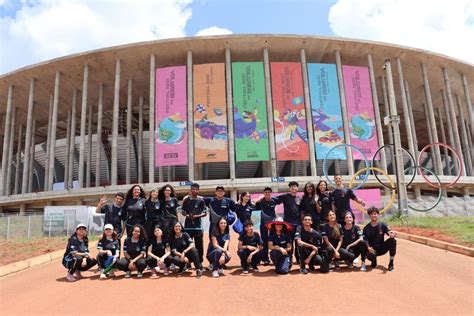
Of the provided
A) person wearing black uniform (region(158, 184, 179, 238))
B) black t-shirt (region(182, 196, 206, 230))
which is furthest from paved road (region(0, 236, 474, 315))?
person wearing black uniform (region(158, 184, 179, 238))

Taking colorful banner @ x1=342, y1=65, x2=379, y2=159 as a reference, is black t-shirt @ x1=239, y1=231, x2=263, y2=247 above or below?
below

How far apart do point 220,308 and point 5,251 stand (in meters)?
11.2

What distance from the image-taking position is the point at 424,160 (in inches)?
1969

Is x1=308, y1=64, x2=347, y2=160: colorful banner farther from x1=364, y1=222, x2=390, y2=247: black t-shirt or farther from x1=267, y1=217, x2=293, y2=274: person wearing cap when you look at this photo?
x1=267, y1=217, x2=293, y2=274: person wearing cap

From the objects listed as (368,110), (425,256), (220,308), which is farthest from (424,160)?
(220,308)

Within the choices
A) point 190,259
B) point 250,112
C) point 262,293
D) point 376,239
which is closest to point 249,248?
point 190,259

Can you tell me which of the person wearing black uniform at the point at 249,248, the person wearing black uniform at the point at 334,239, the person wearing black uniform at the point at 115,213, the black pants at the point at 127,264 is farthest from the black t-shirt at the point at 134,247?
the person wearing black uniform at the point at 334,239

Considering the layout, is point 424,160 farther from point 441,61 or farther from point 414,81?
point 441,61

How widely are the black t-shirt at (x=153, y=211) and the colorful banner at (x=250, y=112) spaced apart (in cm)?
2385

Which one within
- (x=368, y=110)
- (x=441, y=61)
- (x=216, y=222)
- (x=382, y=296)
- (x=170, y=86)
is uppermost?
(x=441, y=61)

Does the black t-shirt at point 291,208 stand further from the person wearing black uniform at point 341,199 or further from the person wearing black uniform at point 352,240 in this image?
the person wearing black uniform at point 352,240

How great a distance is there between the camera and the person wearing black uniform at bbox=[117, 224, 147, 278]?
7.84 metres

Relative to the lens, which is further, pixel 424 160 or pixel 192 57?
pixel 424 160

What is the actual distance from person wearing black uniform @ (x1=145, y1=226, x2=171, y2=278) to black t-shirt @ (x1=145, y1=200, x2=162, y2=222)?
438 millimetres
